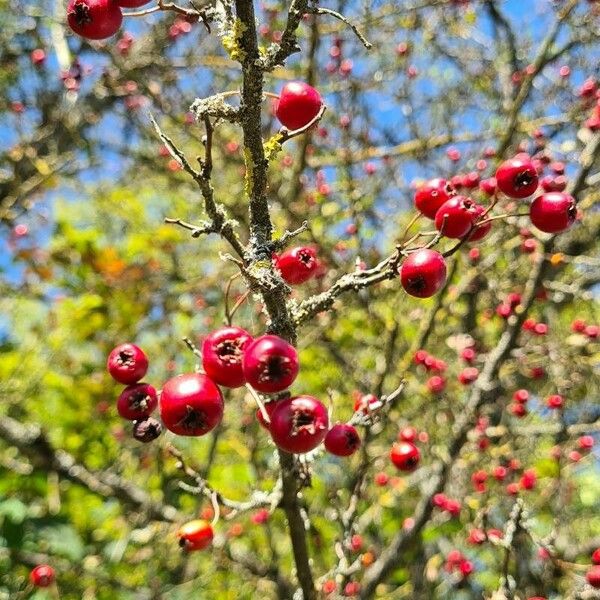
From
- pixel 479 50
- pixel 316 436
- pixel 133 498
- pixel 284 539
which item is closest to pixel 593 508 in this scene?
pixel 284 539

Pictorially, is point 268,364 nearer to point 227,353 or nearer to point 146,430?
point 227,353

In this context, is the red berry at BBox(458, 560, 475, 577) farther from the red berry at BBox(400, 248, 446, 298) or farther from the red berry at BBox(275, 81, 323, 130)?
the red berry at BBox(275, 81, 323, 130)

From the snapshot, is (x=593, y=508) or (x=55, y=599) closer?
(x=55, y=599)

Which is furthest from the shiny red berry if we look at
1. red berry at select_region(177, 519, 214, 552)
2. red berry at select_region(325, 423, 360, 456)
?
red berry at select_region(177, 519, 214, 552)

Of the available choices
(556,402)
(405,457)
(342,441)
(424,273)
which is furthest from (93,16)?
(556,402)

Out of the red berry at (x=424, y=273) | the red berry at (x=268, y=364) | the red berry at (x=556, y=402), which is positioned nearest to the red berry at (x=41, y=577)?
the red berry at (x=268, y=364)

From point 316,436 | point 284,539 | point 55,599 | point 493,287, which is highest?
point 316,436

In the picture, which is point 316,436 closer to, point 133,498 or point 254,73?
point 254,73

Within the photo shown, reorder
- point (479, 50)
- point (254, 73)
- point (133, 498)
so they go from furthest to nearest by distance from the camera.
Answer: point (479, 50)
point (133, 498)
point (254, 73)
